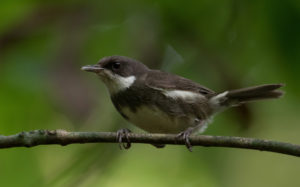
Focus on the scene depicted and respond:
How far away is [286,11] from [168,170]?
300 cm

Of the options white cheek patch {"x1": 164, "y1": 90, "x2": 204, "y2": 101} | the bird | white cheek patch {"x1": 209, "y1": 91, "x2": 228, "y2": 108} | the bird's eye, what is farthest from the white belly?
the bird's eye

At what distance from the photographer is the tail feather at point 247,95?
4205 millimetres

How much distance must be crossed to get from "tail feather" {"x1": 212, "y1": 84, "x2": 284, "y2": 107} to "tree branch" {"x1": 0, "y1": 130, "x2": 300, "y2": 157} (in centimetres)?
156

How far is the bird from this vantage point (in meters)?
4.22

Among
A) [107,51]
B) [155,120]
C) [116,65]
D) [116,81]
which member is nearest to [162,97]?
[155,120]

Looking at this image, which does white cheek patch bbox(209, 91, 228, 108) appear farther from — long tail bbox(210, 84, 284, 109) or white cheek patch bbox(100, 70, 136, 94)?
white cheek patch bbox(100, 70, 136, 94)

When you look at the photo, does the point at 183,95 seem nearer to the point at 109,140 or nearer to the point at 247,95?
the point at 247,95

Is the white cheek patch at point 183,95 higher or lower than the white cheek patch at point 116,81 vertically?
higher

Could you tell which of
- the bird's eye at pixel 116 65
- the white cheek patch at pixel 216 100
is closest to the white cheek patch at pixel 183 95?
the white cheek patch at pixel 216 100

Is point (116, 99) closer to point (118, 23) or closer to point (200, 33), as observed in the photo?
point (118, 23)

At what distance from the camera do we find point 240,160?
580 cm

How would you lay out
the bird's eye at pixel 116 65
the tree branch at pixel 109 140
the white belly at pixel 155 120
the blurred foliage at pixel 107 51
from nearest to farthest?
the blurred foliage at pixel 107 51
the tree branch at pixel 109 140
the white belly at pixel 155 120
the bird's eye at pixel 116 65

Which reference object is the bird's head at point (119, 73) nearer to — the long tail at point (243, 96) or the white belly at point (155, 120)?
the white belly at point (155, 120)

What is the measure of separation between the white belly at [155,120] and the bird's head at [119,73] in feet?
1.23
